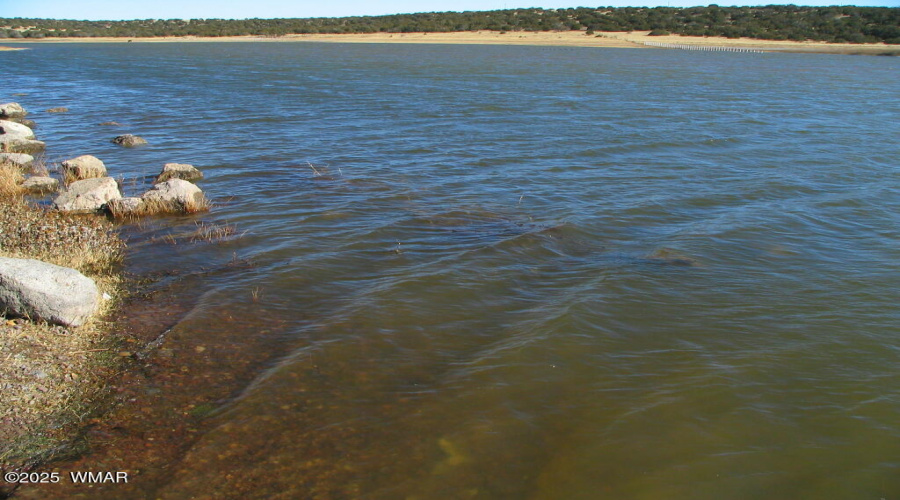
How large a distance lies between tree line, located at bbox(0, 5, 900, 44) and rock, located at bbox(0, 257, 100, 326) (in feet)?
232

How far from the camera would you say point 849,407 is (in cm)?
622

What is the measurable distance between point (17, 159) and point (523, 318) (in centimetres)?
1315

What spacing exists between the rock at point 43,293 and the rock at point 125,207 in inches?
188

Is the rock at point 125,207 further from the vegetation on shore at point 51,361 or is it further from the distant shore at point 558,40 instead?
the distant shore at point 558,40

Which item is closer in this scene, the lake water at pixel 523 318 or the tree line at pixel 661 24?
the lake water at pixel 523 318

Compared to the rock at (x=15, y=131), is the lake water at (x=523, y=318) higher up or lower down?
lower down

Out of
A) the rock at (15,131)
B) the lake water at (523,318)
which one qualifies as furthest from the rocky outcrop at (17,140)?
the lake water at (523,318)

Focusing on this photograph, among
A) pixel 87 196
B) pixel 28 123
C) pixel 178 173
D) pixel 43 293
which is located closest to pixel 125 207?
pixel 87 196

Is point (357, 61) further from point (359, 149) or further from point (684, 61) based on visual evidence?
point (359, 149)

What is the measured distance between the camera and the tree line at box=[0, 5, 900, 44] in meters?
65.6

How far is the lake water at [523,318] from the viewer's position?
5387 millimetres

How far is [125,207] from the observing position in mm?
11555

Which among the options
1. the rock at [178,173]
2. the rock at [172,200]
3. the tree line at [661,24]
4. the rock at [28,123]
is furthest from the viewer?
the tree line at [661,24]

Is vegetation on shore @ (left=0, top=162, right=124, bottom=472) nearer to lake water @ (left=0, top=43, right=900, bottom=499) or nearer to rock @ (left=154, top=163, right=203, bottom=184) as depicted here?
lake water @ (left=0, top=43, right=900, bottom=499)
